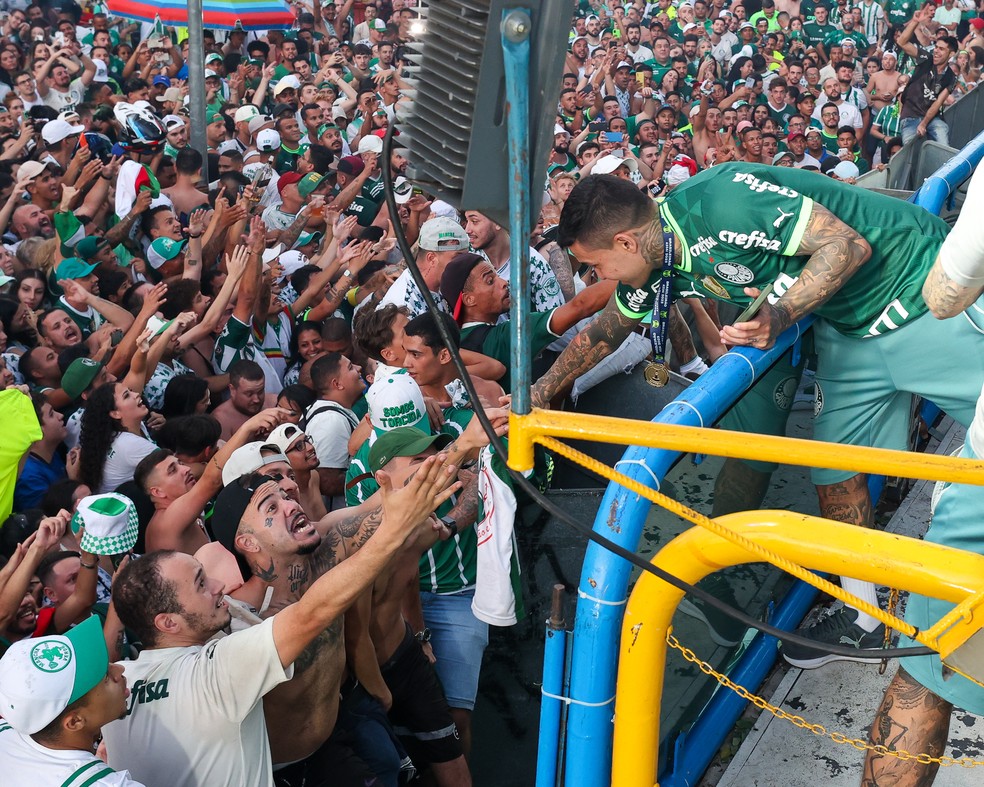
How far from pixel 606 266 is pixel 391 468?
3.53 feet

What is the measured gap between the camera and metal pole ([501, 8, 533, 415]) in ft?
5.80

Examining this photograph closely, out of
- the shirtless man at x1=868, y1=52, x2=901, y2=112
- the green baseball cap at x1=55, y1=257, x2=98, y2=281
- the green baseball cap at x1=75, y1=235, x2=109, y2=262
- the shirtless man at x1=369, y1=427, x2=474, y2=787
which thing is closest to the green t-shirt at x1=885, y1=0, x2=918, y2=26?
the shirtless man at x1=868, y1=52, x2=901, y2=112

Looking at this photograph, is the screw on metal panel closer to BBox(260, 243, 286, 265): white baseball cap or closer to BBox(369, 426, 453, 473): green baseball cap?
BBox(369, 426, 453, 473): green baseball cap

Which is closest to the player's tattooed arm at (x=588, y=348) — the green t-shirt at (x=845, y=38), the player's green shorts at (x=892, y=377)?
the player's green shorts at (x=892, y=377)

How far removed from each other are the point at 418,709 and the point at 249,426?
5.27 feet

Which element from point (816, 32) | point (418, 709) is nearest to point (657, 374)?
point (418, 709)

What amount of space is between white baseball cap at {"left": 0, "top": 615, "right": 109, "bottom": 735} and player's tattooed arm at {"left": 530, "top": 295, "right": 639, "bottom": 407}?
6.02 ft

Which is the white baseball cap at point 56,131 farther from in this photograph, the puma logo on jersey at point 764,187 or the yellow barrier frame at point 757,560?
the yellow barrier frame at point 757,560

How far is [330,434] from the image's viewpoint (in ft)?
16.8

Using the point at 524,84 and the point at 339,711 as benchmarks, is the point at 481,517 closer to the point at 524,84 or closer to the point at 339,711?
the point at 339,711

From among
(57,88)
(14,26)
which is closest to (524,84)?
(57,88)

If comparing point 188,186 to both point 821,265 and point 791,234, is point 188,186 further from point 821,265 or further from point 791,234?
point 821,265

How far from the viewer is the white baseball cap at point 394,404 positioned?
4.29 m

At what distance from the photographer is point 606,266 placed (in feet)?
11.9
